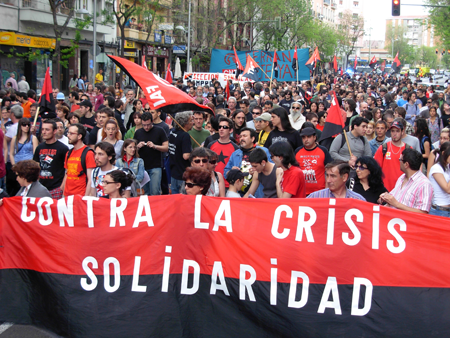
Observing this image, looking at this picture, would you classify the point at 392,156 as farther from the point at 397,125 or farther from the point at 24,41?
the point at 24,41

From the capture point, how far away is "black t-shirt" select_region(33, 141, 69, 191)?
687 centimetres

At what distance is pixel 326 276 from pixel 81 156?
3.68 meters

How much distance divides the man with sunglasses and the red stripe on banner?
9.18 feet

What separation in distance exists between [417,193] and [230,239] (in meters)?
2.23

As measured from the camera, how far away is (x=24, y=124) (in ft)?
27.2

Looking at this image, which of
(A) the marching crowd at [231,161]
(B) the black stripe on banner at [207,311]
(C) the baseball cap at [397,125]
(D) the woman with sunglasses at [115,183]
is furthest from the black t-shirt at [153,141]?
(B) the black stripe on banner at [207,311]

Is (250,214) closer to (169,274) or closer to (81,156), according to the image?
(169,274)

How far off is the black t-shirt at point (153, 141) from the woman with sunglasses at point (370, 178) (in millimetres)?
3577

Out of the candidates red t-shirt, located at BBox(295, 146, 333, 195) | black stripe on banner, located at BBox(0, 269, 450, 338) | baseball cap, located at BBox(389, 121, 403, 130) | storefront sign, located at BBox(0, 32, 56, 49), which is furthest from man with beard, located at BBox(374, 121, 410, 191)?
storefront sign, located at BBox(0, 32, 56, 49)

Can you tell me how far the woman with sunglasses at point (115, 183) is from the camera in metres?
5.16

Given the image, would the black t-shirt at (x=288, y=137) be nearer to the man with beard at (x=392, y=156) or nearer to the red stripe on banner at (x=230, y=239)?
the man with beard at (x=392, y=156)

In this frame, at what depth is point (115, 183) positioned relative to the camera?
5.17 metres

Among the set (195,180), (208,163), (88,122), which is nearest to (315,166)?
(208,163)

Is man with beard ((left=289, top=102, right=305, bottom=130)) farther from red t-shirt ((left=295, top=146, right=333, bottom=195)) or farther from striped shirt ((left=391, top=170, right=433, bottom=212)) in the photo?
striped shirt ((left=391, top=170, right=433, bottom=212))
